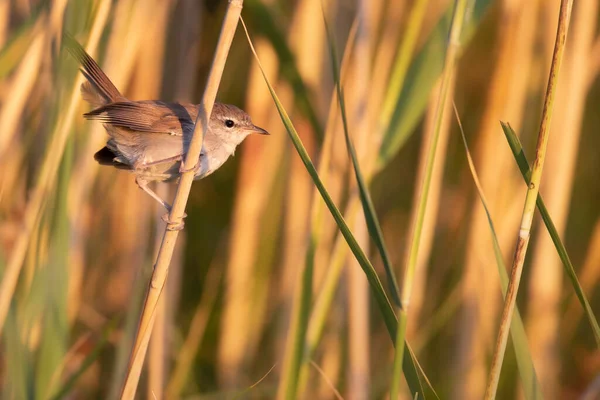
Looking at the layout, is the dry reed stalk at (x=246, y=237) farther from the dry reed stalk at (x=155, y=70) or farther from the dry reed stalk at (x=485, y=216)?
the dry reed stalk at (x=485, y=216)

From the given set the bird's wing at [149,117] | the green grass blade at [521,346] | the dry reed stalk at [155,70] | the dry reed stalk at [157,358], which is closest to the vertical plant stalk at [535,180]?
the green grass blade at [521,346]

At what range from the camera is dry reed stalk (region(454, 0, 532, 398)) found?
2.64 m

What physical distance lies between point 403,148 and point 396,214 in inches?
13.7

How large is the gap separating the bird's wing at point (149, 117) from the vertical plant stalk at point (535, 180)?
43.2 inches

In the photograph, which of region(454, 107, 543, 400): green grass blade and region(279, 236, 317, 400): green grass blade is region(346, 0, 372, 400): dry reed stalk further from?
region(454, 107, 543, 400): green grass blade

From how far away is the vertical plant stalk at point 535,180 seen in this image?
1.13m

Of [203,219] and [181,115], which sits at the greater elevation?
[181,115]

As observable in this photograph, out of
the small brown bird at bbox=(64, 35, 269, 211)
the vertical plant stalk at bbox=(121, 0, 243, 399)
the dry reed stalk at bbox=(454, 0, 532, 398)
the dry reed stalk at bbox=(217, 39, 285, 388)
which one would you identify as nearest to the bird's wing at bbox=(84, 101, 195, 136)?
the small brown bird at bbox=(64, 35, 269, 211)

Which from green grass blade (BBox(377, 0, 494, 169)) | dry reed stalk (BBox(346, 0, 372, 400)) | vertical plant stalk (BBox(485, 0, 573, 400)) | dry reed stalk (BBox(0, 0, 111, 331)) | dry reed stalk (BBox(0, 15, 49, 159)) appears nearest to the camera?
vertical plant stalk (BBox(485, 0, 573, 400))

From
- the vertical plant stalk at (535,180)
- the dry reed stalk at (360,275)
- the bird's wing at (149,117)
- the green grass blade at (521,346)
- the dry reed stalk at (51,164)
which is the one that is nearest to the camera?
the vertical plant stalk at (535,180)

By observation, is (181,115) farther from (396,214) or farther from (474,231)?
(396,214)

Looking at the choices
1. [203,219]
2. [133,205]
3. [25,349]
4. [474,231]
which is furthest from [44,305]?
[203,219]

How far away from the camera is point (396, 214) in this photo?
355 cm

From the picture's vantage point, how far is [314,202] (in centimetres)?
196
